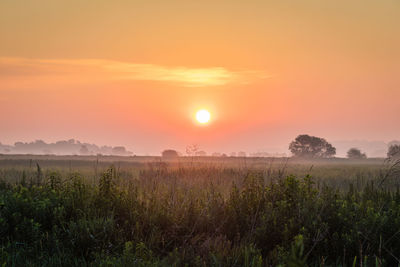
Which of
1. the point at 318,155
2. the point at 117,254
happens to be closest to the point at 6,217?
the point at 117,254

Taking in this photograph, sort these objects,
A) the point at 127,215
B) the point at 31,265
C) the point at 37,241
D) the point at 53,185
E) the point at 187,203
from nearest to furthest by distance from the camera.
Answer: the point at 31,265 < the point at 37,241 < the point at 127,215 < the point at 187,203 < the point at 53,185

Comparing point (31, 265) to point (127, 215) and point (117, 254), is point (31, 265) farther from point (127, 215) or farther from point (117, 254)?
point (127, 215)

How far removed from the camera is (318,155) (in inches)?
3615

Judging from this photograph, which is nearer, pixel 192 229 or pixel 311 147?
pixel 192 229

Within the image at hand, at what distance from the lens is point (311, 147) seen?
92938mm

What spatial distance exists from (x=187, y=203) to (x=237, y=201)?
3.40 ft

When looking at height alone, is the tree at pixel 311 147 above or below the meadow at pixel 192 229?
above

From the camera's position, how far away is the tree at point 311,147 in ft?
301

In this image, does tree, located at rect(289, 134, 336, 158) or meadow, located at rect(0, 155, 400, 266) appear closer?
meadow, located at rect(0, 155, 400, 266)

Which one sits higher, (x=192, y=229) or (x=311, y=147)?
(x=311, y=147)

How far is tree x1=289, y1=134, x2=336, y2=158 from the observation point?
301ft

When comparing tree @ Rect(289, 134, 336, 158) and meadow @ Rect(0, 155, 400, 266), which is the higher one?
tree @ Rect(289, 134, 336, 158)

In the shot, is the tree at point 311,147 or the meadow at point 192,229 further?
the tree at point 311,147

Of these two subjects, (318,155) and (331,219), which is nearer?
(331,219)
